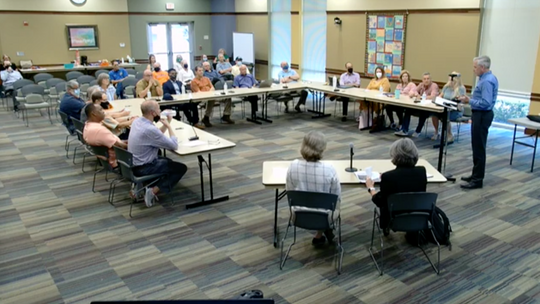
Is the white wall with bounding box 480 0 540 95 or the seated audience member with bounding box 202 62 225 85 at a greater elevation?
the white wall with bounding box 480 0 540 95

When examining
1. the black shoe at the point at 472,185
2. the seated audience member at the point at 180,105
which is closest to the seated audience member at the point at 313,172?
the black shoe at the point at 472,185

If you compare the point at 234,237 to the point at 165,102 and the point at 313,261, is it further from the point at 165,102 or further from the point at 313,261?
the point at 165,102

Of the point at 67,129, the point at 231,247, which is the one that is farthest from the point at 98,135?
Answer: the point at 67,129

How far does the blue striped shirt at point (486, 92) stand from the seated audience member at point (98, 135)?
179 inches

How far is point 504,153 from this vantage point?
808 centimetres

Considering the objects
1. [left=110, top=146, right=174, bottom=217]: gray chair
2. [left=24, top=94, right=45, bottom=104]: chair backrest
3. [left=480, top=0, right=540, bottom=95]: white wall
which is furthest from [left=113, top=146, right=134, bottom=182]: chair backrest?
[left=480, top=0, right=540, bottom=95]: white wall

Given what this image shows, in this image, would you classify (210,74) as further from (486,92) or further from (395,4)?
(486,92)

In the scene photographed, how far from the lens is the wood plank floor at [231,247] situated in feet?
13.4

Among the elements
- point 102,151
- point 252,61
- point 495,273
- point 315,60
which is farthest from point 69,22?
point 495,273

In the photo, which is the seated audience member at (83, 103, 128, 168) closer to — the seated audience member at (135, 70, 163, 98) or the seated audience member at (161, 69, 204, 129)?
the seated audience member at (161, 69, 204, 129)

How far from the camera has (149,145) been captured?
5.60 meters

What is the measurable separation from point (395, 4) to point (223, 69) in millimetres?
5509

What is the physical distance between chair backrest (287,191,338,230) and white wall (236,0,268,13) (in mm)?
12369

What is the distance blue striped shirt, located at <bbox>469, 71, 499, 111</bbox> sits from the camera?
19.6 ft
